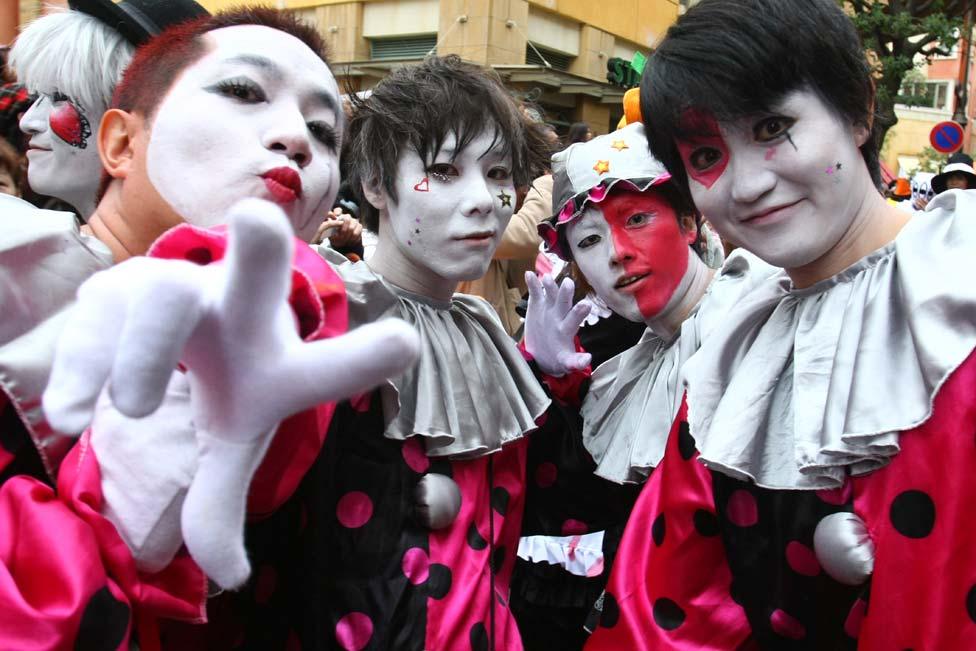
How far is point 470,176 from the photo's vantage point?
2.03m

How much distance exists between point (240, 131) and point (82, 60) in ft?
1.88

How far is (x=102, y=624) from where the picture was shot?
3.67ft

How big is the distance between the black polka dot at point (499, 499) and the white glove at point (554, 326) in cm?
45

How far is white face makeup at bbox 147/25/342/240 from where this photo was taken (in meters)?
1.38

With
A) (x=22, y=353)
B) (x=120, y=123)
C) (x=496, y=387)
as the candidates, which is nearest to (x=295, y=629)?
(x=496, y=387)

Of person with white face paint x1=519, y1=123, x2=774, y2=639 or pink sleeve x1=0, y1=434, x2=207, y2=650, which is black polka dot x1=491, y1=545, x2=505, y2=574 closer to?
person with white face paint x1=519, y1=123, x2=774, y2=639

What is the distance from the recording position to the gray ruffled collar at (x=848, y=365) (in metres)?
1.40

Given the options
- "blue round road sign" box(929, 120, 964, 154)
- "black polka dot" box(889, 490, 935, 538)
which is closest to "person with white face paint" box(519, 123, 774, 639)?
"black polka dot" box(889, 490, 935, 538)

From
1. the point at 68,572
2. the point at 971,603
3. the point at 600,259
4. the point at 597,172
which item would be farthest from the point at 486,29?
the point at 68,572

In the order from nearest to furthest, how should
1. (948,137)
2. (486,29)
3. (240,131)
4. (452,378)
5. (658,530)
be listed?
(240,131) → (658,530) → (452,378) → (948,137) → (486,29)

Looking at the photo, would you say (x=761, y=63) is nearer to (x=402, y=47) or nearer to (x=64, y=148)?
(x=64, y=148)

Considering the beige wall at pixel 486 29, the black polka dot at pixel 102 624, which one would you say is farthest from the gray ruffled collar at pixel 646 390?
the beige wall at pixel 486 29

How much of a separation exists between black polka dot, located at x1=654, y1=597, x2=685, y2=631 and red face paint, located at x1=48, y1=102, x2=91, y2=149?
143 cm

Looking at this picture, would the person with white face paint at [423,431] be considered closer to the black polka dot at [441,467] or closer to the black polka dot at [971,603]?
the black polka dot at [441,467]
